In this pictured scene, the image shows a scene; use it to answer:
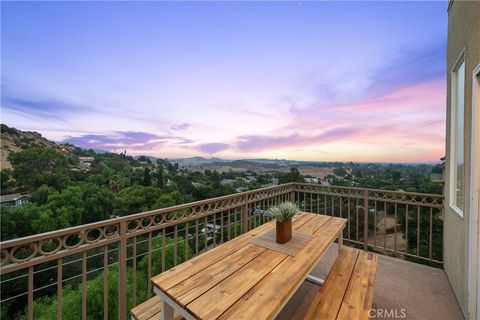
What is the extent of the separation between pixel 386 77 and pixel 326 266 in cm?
422

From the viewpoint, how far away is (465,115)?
79.6 inches

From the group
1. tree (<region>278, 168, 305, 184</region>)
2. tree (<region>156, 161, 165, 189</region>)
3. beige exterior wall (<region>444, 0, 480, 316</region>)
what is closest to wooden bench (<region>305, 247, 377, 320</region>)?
beige exterior wall (<region>444, 0, 480, 316</region>)

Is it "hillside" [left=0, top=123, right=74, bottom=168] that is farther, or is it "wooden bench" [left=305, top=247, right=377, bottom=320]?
"hillside" [left=0, top=123, right=74, bottom=168]

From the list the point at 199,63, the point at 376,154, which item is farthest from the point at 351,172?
the point at 199,63

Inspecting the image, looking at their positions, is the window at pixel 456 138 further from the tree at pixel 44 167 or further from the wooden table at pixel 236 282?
the tree at pixel 44 167

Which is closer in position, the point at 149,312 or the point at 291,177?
the point at 149,312

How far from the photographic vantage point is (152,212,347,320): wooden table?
1.03 metres

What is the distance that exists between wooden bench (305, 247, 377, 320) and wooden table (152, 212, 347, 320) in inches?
11.4

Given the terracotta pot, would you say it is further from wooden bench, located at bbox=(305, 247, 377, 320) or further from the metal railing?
the metal railing

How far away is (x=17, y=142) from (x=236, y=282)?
48.3 feet

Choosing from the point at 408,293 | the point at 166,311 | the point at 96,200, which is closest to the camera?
the point at 166,311

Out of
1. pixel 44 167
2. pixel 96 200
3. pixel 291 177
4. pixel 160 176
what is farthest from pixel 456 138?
pixel 44 167

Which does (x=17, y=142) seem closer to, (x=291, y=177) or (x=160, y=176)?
(x=160, y=176)

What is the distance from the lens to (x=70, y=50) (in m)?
4.62
